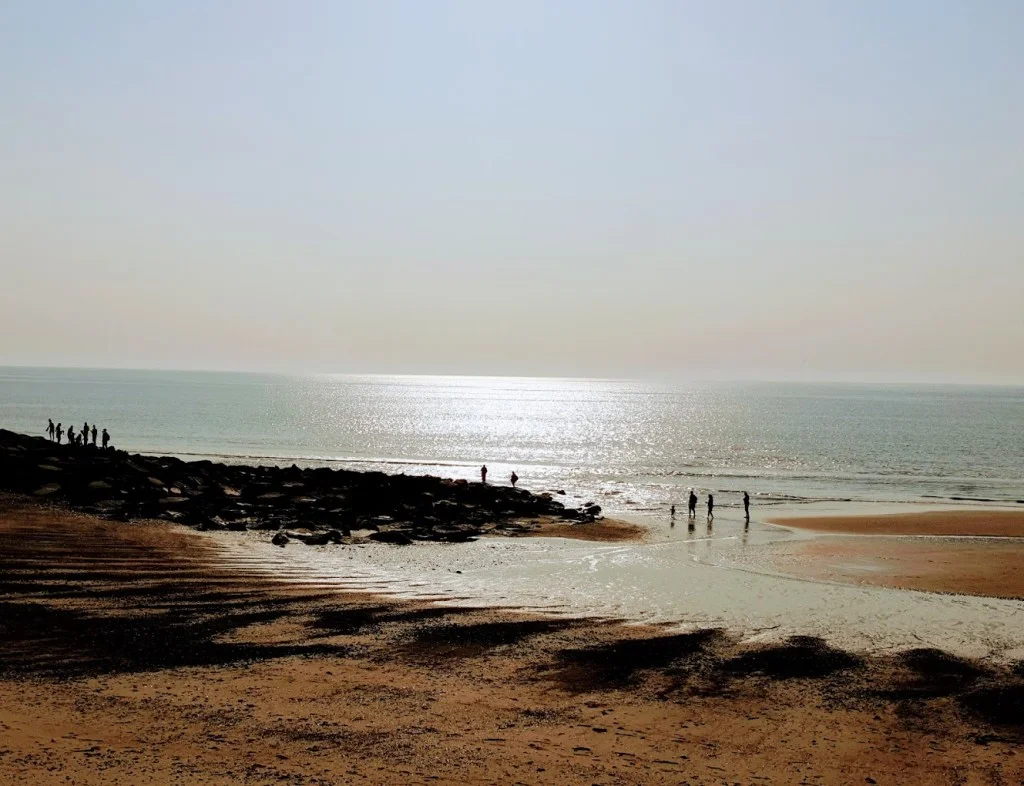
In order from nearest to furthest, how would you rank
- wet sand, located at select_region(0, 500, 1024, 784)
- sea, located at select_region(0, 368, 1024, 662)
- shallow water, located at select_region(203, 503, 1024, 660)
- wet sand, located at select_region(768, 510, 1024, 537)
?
wet sand, located at select_region(0, 500, 1024, 784), shallow water, located at select_region(203, 503, 1024, 660), sea, located at select_region(0, 368, 1024, 662), wet sand, located at select_region(768, 510, 1024, 537)

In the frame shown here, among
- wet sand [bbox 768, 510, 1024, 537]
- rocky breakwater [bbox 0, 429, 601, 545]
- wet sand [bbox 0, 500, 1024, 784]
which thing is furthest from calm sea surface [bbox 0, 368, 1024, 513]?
wet sand [bbox 0, 500, 1024, 784]

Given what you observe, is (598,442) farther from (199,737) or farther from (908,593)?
(199,737)

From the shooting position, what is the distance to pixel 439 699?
12930 millimetres

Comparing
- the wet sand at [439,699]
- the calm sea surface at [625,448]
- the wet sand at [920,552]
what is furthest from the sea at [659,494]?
the wet sand at [439,699]

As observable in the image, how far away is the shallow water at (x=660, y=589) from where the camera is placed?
18734 mm

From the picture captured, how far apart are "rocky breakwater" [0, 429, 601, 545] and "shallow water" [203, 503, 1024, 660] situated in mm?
3123

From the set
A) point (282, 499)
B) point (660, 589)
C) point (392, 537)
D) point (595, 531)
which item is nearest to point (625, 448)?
point (595, 531)

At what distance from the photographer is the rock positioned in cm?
3112

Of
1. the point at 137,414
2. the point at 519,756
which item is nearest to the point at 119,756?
the point at 519,756

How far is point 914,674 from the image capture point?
15195 millimetres

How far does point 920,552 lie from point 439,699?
26200 millimetres

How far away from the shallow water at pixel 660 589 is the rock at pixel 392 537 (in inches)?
40.2

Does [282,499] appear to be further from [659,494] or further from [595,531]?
[659,494]

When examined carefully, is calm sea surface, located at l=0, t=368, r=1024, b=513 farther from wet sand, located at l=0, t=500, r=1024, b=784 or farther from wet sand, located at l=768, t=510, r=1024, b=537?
wet sand, located at l=0, t=500, r=1024, b=784
